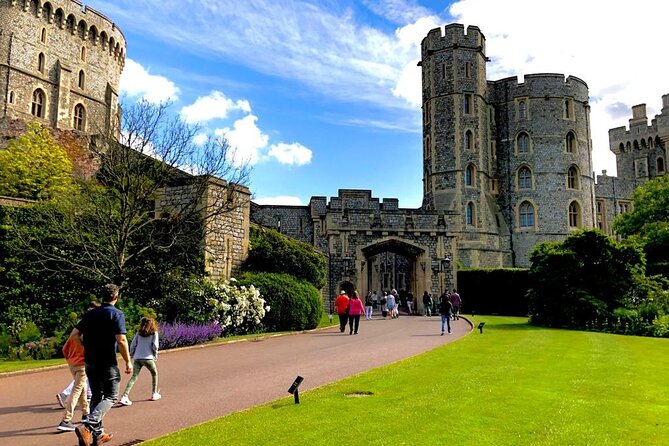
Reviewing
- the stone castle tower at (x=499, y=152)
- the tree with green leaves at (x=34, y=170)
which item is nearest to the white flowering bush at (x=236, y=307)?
the tree with green leaves at (x=34, y=170)

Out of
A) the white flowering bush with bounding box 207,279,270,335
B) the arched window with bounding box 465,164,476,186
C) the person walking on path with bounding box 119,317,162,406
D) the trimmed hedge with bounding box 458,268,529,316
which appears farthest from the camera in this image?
the arched window with bounding box 465,164,476,186

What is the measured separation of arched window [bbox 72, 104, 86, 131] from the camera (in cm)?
4566

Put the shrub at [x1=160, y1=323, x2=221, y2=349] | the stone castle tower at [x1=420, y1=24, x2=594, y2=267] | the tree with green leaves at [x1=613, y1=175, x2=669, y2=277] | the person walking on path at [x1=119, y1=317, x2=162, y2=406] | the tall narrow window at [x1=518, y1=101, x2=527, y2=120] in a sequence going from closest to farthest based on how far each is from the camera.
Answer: the person walking on path at [x1=119, y1=317, x2=162, y2=406] < the shrub at [x1=160, y1=323, x2=221, y2=349] < the tree with green leaves at [x1=613, y1=175, x2=669, y2=277] < the stone castle tower at [x1=420, y1=24, x2=594, y2=267] < the tall narrow window at [x1=518, y1=101, x2=527, y2=120]

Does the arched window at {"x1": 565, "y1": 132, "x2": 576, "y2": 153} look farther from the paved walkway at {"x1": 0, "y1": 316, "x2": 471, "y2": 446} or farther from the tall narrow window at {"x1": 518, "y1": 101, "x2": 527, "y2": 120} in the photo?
the paved walkway at {"x1": 0, "y1": 316, "x2": 471, "y2": 446}

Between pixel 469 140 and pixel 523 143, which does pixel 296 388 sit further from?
pixel 523 143

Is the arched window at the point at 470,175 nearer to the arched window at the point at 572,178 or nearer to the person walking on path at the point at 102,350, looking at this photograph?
the arched window at the point at 572,178

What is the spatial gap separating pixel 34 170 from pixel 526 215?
3673 cm

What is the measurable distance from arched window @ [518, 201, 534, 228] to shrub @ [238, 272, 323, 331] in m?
31.2

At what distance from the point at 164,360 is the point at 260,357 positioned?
6.47ft

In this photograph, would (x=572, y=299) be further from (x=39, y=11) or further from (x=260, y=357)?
(x=39, y=11)

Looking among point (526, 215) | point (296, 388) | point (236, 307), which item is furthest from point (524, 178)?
point (296, 388)

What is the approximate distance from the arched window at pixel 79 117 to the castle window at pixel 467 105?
31226 millimetres

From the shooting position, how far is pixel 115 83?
1994 inches

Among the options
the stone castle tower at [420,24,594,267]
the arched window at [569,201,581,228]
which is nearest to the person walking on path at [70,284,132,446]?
the stone castle tower at [420,24,594,267]
